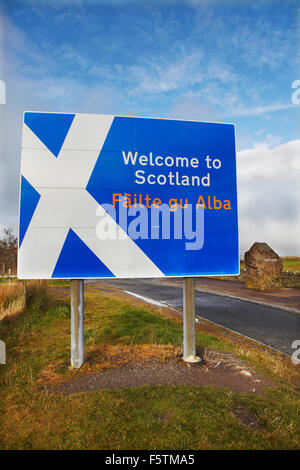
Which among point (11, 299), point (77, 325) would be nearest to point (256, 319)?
point (77, 325)

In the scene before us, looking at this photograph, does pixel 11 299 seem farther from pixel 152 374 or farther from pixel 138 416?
pixel 138 416

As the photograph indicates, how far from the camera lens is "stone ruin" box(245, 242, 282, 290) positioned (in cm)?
1875

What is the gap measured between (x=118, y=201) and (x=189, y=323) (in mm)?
2643

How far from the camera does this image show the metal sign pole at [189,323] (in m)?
4.93

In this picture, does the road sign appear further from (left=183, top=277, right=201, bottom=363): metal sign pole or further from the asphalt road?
the asphalt road

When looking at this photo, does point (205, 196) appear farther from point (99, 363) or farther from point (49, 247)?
point (99, 363)

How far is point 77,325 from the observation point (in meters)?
4.76

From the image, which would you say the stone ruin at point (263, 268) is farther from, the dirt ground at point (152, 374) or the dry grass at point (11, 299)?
the dry grass at point (11, 299)

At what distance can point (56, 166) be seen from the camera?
183 inches

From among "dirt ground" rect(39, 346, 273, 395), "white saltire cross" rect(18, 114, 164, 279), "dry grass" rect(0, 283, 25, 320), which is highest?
"white saltire cross" rect(18, 114, 164, 279)

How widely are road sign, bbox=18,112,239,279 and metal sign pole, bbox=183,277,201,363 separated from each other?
0.38 meters

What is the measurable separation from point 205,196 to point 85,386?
3.71 meters

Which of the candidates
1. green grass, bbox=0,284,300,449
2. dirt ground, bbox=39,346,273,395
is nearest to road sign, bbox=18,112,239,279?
dirt ground, bbox=39,346,273,395

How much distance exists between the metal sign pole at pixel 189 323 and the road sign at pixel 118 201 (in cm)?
38
